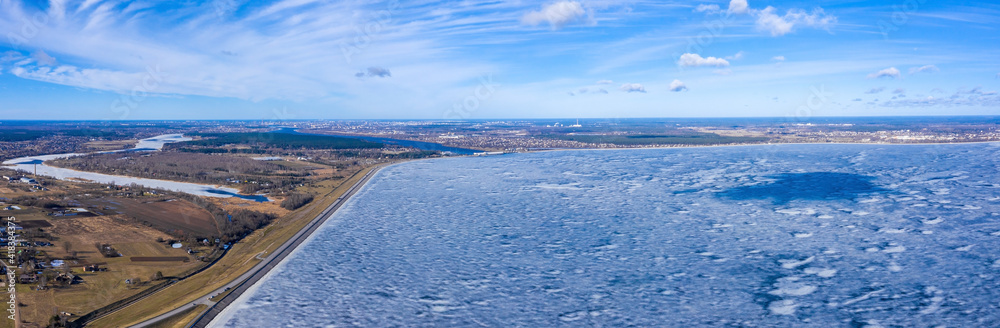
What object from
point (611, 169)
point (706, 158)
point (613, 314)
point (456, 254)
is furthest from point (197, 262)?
point (706, 158)

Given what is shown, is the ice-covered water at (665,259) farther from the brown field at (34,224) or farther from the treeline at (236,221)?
the brown field at (34,224)

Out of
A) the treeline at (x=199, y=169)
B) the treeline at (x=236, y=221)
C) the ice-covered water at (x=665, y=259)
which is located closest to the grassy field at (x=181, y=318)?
the ice-covered water at (x=665, y=259)

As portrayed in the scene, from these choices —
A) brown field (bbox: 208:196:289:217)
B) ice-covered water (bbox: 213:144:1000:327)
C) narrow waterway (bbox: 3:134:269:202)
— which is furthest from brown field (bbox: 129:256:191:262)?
narrow waterway (bbox: 3:134:269:202)

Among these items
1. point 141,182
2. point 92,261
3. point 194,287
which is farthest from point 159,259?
point 141,182

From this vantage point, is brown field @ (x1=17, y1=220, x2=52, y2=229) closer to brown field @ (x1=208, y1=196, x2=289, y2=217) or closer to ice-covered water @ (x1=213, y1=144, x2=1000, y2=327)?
brown field @ (x1=208, y1=196, x2=289, y2=217)

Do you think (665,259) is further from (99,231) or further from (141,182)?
(141,182)
